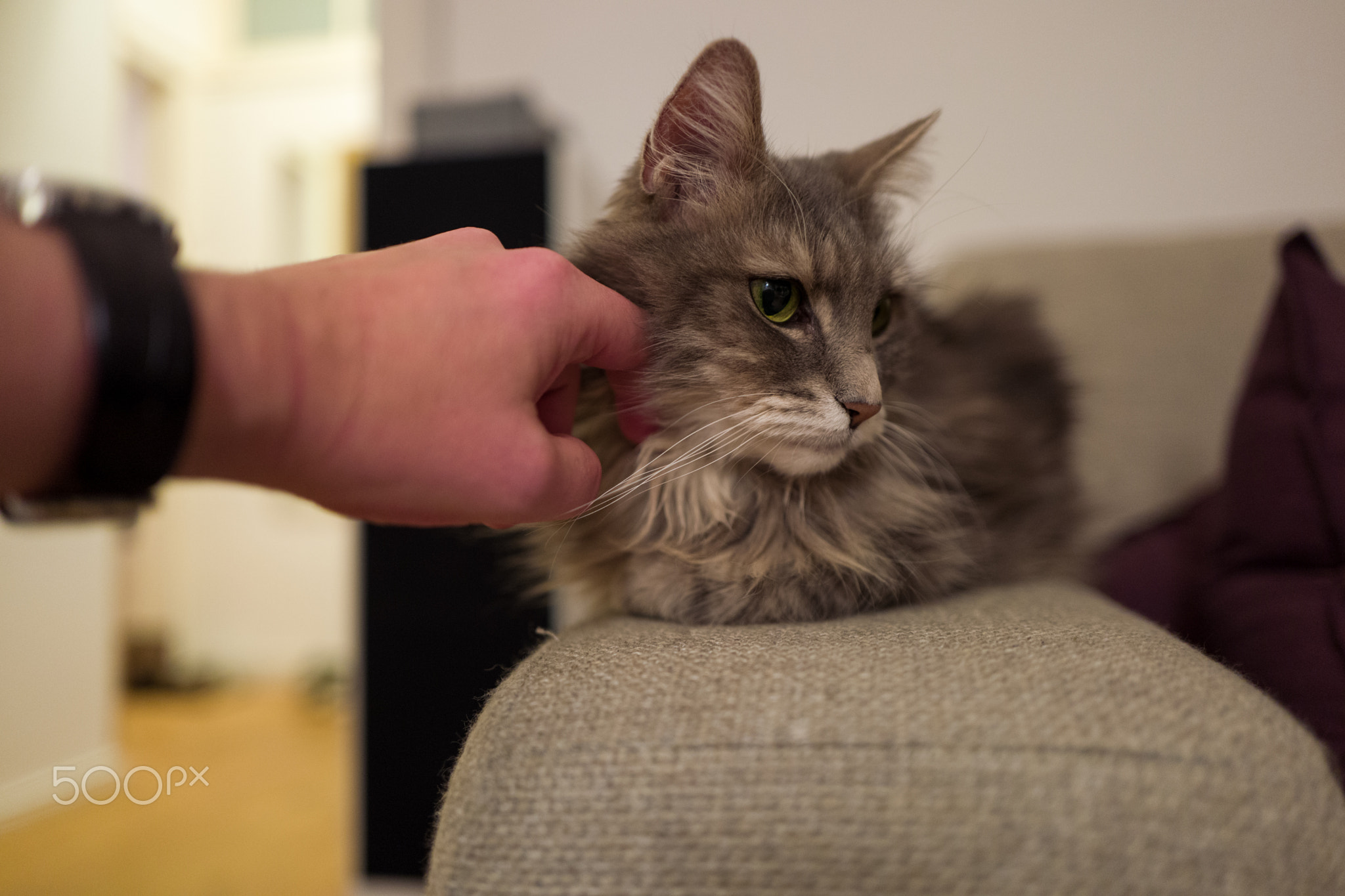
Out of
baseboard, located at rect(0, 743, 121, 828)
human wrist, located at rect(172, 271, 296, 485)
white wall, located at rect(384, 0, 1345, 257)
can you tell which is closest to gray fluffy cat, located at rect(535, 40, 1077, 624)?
human wrist, located at rect(172, 271, 296, 485)

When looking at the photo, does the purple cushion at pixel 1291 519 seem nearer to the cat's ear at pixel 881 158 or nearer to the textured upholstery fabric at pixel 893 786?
the textured upholstery fabric at pixel 893 786

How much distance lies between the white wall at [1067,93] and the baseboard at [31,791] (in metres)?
2.35

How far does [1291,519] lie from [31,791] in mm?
3167

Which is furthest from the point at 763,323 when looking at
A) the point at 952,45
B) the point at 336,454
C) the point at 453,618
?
the point at 952,45

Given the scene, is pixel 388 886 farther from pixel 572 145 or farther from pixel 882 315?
pixel 572 145

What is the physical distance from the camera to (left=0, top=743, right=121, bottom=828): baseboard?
2150 millimetres

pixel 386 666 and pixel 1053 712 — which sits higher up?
pixel 1053 712

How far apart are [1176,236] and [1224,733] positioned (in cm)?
140

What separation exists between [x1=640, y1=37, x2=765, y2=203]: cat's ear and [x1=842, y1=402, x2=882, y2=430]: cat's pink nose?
0.97 feet

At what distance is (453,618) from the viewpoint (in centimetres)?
159

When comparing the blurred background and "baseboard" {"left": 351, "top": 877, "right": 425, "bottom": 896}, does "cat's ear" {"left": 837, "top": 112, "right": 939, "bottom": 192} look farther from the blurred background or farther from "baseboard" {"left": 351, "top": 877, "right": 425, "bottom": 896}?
"baseboard" {"left": 351, "top": 877, "right": 425, "bottom": 896}

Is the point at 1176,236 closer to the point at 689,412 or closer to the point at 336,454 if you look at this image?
the point at 689,412

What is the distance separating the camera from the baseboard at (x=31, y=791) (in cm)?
215

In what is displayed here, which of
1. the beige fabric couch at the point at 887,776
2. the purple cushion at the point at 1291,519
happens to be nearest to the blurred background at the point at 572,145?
the purple cushion at the point at 1291,519
